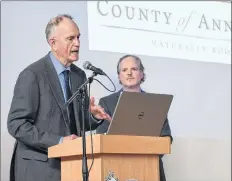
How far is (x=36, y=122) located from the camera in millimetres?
2541

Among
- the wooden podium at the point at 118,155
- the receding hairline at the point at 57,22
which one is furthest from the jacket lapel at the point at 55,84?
the wooden podium at the point at 118,155

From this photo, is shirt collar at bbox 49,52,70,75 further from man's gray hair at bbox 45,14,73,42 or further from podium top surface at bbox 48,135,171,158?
podium top surface at bbox 48,135,171,158

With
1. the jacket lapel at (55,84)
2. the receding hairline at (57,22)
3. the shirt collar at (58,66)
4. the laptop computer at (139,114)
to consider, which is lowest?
the laptop computer at (139,114)

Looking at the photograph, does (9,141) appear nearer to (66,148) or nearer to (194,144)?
(66,148)

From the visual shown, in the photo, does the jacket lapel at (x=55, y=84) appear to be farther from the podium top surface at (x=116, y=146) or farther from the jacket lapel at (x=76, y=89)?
the podium top surface at (x=116, y=146)

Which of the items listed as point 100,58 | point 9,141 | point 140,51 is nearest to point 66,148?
point 9,141

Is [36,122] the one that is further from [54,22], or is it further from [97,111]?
[54,22]

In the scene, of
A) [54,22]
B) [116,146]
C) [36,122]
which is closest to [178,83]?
[54,22]

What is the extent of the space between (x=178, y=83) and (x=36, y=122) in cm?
171

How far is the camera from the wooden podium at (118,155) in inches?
81.4

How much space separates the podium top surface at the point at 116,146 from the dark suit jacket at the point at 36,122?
0.19m

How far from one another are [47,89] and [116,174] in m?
0.70

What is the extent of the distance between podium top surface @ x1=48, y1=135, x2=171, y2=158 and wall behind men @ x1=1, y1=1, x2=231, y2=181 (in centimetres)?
111

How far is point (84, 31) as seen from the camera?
3576 mm
